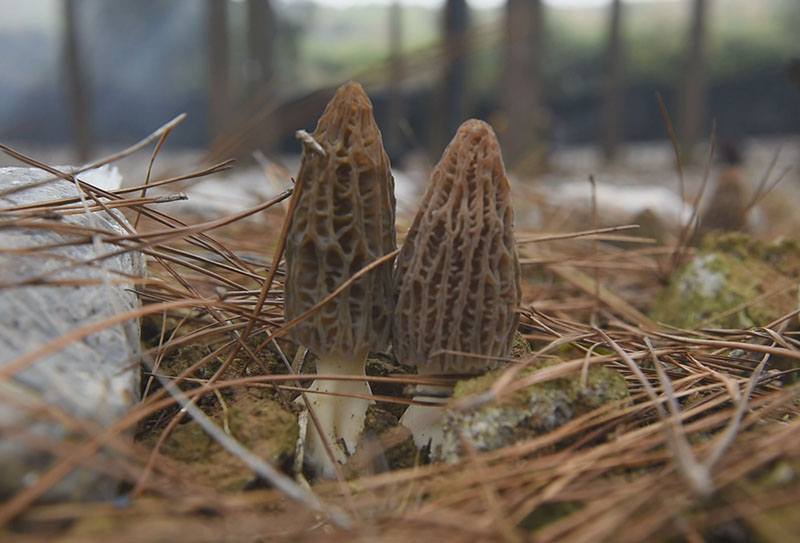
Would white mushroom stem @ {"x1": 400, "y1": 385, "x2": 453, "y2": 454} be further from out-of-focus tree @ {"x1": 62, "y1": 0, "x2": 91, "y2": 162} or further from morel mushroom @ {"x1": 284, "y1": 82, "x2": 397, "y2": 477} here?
out-of-focus tree @ {"x1": 62, "y1": 0, "x2": 91, "y2": 162}

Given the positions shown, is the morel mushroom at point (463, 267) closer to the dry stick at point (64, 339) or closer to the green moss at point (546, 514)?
the green moss at point (546, 514)

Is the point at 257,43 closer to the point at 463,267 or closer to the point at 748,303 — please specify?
the point at 748,303

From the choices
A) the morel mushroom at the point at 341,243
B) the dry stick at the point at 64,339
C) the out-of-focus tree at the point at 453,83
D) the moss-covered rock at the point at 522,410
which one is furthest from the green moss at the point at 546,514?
the out-of-focus tree at the point at 453,83

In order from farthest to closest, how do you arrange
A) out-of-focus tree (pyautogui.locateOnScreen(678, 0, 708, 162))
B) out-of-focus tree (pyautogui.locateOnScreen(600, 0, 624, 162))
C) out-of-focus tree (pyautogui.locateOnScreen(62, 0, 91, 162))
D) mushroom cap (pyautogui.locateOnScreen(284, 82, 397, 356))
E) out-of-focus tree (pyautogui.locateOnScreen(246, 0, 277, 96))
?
out-of-focus tree (pyautogui.locateOnScreen(600, 0, 624, 162)) → out-of-focus tree (pyautogui.locateOnScreen(678, 0, 708, 162)) → out-of-focus tree (pyautogui.locateOnScreen(246, 0, 277, 96)) → out-of-focus tree (pyautogui.locateOnScreen(62, 0, 91, 162)) → mushroom cap (pyautogui.locateOnScreen(284, 82, 397, 356))

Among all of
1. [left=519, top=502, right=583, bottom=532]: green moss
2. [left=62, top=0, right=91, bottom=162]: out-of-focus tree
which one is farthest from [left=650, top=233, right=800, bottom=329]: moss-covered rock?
[left=62, top=0, right=91, bottom=162]: out-of-focus tree

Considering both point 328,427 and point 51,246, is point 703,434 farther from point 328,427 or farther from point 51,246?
point 51,246

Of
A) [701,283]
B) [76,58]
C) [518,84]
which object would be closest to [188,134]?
[76,58]
